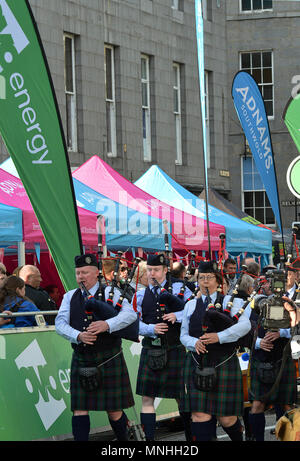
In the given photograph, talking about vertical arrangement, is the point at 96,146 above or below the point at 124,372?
above

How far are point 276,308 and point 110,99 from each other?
16172 mm

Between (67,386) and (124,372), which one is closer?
(124,372)

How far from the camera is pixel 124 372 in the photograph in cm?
855

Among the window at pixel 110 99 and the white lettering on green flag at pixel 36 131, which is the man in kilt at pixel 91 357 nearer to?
the white lettering on green flag at pixel 36 131

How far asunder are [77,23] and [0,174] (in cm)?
910

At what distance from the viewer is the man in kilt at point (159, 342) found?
9.38m

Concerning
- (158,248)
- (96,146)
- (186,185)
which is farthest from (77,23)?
(158,248)

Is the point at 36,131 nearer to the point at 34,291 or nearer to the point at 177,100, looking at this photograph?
the point at 34,291

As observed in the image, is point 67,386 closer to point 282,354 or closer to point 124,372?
point 124,372

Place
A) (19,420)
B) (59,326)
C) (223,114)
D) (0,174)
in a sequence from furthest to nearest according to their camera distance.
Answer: (223,114) → (0,174) → (19,420) → (59,326)

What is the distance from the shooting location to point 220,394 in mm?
8219

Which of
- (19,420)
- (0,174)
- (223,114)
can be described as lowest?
(19,420)

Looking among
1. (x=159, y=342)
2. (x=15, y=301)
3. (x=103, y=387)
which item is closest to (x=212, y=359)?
(x=103, y=387)

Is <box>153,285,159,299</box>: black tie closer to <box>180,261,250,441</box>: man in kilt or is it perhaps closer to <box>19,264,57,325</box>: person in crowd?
<box>180,261,250,441</box>: man in kilt
